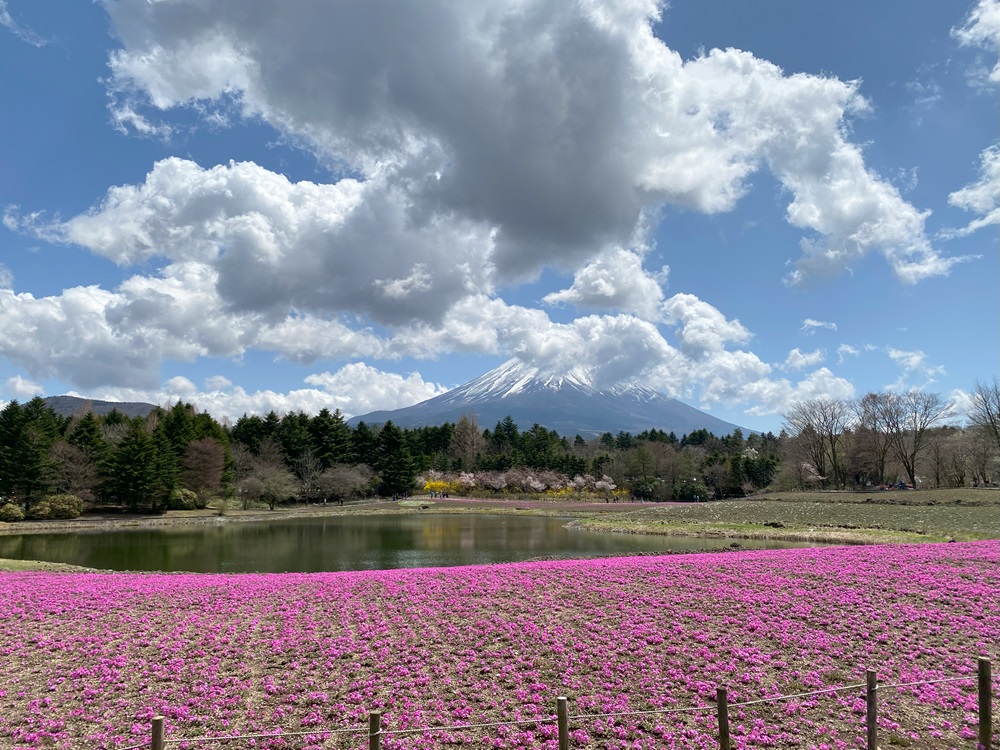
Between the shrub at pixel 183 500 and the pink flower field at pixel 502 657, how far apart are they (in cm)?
4753

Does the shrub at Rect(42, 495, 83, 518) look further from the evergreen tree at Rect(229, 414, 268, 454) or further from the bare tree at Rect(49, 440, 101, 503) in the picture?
the evergreen tree at Rect(229, 414, 268, 454)

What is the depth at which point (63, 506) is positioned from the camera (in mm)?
50031

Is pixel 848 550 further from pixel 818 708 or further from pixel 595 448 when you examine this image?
pixel 595 448

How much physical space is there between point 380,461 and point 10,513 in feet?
151

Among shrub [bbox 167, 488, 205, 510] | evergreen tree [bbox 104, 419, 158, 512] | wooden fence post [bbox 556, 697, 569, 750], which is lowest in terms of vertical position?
shrub [bbox 167, 488, 205, 510]

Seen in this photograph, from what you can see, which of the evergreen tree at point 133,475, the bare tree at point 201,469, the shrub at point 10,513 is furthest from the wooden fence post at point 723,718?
the bare tree at point 201,469

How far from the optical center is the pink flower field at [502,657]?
7551mm

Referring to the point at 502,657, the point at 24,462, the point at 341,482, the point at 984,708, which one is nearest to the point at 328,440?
the point at 341,482

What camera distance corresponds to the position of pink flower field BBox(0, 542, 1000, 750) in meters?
7.55

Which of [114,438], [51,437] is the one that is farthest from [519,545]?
[114,438]

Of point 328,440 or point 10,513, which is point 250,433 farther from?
point 10,513

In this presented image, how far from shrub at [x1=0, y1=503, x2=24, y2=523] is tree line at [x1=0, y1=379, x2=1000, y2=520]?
10 centimetres

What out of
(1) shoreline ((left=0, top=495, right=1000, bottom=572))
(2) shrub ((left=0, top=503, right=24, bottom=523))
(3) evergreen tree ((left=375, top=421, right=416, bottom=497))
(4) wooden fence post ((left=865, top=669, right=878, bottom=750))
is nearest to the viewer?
(4) wooden fence post ((left=865, top=669, right=878, bottom=750))

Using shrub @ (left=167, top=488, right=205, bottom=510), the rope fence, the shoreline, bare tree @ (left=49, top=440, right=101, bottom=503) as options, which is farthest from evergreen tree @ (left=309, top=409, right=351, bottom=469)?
the rope fence
